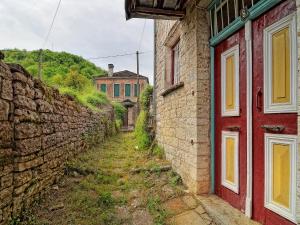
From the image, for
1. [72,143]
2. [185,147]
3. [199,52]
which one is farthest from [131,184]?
[199,52]

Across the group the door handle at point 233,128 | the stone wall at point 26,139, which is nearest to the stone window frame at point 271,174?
the door handle at point 233,128

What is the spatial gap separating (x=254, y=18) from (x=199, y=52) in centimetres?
108

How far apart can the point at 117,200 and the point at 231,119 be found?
2098 millimetres

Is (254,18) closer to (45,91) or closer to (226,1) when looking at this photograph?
(226,1)

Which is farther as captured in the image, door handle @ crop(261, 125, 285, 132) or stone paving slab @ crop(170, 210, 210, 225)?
stone paving slab @ crop(170, 210, 210, 225)

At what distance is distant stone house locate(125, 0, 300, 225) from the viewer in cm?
237

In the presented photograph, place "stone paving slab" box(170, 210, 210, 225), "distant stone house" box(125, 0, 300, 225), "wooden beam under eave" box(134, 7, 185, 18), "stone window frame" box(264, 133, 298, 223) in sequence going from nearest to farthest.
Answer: "stone window frame" box(264, 133, 298, 223), "distant stone house" box(125, 0, 300, 225), "stone paving slab" box(170, 210, 210, 225), "wooden beam under eave" box(134, 7, 185, 18)

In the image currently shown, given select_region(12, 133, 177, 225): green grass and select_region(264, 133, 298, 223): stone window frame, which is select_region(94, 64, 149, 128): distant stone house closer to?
select_region(12, 133, 177, 225): green grass

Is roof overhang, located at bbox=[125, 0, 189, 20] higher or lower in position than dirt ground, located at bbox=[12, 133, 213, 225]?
higher

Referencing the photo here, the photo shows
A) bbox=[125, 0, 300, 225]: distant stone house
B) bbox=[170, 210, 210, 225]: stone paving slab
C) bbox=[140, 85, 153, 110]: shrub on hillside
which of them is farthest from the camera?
bbox=[140, 85, 153, 110]: shrub on hillside

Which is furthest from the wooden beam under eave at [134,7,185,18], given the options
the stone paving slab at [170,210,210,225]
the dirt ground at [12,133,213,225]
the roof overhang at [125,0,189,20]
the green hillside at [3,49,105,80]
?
the green hillside at [3,49,105,80]

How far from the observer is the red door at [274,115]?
92.0 inches

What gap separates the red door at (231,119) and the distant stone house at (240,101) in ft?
0.04

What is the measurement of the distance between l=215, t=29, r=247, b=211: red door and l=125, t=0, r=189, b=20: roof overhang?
1204 mm
